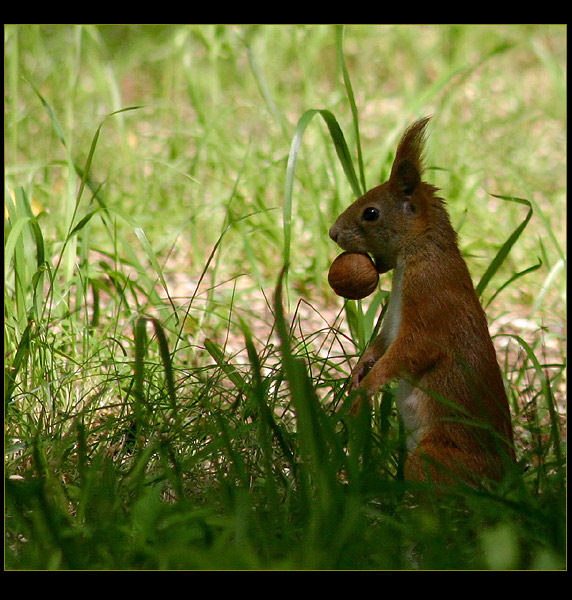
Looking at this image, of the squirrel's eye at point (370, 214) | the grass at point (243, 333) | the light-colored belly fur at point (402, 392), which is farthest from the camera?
the squirrel's eye at point (370, 214)

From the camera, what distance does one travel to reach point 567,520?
236 centimetres

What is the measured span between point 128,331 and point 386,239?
138cm

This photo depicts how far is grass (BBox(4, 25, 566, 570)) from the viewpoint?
7.71ft

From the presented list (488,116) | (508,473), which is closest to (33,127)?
(488,116)

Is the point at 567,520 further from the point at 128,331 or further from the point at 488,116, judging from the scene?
the point at 488,116

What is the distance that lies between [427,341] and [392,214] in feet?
1.52

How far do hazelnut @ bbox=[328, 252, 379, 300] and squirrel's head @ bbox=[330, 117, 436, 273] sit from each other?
10cm

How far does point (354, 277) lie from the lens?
3.05 m

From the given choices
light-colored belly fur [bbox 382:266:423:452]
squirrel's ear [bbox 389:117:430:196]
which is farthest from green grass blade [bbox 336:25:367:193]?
light-colored belly fur [bbox 382:266:423:452]

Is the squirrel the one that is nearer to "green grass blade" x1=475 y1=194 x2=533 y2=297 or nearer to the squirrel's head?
the squirrel's head

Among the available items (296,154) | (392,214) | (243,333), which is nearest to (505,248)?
(392,214)

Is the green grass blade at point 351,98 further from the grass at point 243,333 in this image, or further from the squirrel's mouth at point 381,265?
the squirrel's mouth at point 381,265

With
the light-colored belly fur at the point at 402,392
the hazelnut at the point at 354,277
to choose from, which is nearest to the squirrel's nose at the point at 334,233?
the hazelnut at the point at 354,277

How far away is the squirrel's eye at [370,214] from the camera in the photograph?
3.15 metres
